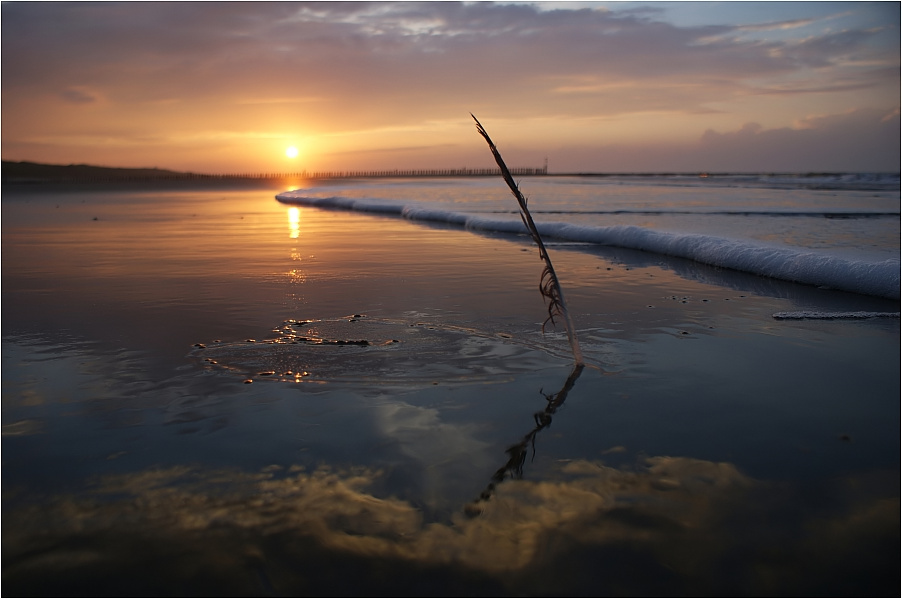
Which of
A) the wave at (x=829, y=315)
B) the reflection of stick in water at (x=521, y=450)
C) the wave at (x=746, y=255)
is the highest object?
the wave at (x=746, y=255)

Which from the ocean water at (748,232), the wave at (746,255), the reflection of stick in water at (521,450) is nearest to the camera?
the reflection of stick in water at (521,450)

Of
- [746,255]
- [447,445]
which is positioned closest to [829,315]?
[746,255]

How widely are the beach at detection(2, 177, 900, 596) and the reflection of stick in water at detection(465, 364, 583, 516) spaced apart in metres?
0.01

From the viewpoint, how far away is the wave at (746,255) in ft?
25.3

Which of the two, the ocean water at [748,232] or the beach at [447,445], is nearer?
the beach at [447,445]

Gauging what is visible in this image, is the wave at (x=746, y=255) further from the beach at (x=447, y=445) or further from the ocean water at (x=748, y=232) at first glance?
the beach at (x=447, y=445)

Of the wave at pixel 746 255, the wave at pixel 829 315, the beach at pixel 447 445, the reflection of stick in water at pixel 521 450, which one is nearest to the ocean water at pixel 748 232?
the wave at pixel 746 255

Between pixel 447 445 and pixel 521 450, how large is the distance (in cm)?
34

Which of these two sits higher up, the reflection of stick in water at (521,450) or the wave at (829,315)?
the wave at (829,315)

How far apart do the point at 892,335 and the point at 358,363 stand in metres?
4.24

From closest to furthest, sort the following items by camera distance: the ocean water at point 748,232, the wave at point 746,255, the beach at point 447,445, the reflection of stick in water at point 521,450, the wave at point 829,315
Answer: the beach at point 447,445 → the reflection of stick in water at point 521,450 → the wave at point 829,315 → the wave at point 746,255 → the ocean water at point 748,232

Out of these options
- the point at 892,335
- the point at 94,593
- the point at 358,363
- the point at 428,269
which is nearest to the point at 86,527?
the point at 94,593

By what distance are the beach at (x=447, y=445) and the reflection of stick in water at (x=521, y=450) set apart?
13mm

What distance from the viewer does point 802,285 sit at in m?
8.23
